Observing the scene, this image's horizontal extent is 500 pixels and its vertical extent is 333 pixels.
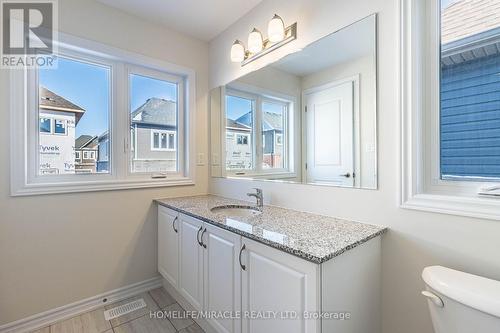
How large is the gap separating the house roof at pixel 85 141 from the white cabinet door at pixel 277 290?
5.25 feet

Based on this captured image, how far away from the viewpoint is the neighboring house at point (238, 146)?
86.6 inches

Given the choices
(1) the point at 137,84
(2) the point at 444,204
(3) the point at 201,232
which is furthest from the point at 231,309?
(1) the point at 137,84

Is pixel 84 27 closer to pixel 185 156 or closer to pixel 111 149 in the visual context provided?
pixel 111 149

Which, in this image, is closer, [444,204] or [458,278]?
[458,278]

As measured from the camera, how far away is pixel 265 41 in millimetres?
1891

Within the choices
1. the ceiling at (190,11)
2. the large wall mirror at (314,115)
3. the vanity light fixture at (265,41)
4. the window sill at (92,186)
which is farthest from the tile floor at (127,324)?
the ceiling at (190,11)

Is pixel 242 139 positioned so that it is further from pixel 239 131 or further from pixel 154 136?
pixel 154 136

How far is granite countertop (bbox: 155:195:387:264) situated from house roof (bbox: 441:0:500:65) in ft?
3.00

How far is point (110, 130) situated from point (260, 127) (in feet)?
4.28

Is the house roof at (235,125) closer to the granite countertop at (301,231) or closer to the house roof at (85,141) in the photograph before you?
the granite countertop at (301,231)

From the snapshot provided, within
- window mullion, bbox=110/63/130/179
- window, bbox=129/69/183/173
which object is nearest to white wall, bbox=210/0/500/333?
window, bbox=129/69/183/173

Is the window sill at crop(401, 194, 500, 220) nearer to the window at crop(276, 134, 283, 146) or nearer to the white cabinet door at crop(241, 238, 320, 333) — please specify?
the white cabinet door at crop(241, 238, 320, 333)

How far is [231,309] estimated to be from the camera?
1311 mm

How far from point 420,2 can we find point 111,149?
2.32m
